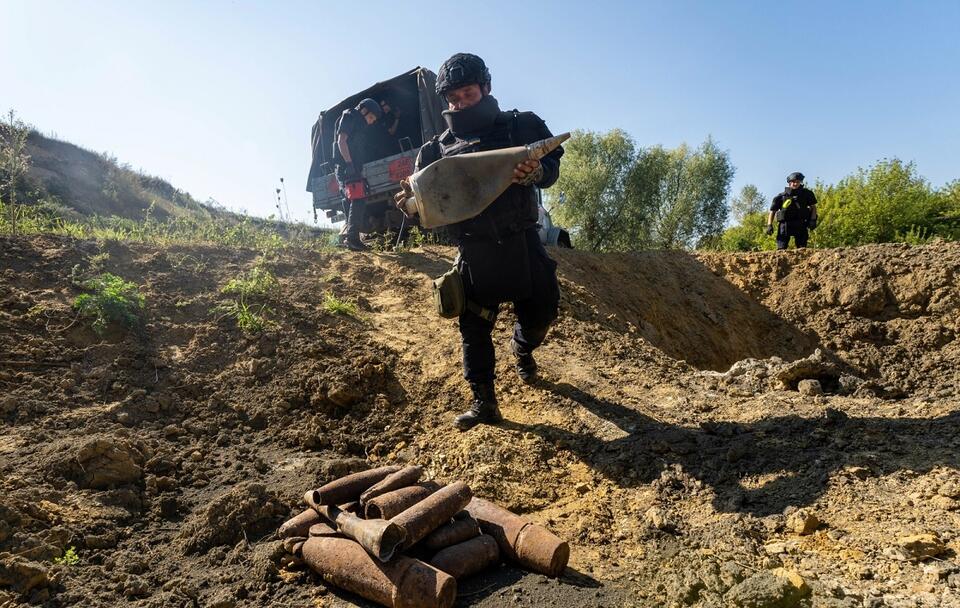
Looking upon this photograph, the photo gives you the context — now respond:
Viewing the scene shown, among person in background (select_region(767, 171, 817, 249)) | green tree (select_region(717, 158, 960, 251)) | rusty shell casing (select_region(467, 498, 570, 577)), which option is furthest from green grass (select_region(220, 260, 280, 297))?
green tree (select_region(717, 158, 960, 251))

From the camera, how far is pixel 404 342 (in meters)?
4.88

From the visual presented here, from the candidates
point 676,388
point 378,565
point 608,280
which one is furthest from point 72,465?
point 608,280

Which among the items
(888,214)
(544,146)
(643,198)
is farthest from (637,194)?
(544,146)

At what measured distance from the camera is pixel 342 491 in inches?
107

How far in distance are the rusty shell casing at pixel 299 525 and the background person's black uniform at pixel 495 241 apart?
4.58 ft

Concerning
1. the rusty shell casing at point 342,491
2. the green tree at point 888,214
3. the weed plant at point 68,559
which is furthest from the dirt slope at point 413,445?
the green tree at point 888,214

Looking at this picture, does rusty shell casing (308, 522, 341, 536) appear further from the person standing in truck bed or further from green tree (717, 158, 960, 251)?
green tree (717, 158, 960, 251)

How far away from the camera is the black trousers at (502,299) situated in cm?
368

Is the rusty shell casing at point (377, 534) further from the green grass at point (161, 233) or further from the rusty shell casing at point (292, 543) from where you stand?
the green grass at point (161, 233)

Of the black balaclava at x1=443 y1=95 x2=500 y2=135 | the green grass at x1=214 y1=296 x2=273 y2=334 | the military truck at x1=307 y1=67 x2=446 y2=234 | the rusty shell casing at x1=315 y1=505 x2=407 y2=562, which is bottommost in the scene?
the rusty shell casing at x1=315 y1=505 x2=407 y2=562

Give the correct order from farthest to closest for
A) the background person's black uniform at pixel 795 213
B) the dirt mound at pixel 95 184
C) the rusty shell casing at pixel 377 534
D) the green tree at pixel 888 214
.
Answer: the dirt mound at pixel 95 184, the green tree at pixel 888 214, the background person's black uniform at pixel 795 213, the rusty shell casing at pixel 377 534

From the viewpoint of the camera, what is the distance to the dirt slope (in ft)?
7.45

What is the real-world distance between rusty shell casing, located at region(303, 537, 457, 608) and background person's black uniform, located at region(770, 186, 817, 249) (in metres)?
9.28

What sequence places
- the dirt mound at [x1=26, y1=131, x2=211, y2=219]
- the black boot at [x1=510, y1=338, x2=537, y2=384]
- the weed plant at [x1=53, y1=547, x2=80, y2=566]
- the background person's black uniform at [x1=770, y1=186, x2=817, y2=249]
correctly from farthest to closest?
1. the dirt mound at [x1=26, y1=131, x2=211, y2=219]
2. the background person's black uniform at [x1=770, y1=186, x2=817, y2=249]
3. the black boot at [x1=510, y1=338, x2=537, y2=384]
4. the weed plant at [x1=53, y1=547, x2=80, y2=566]
